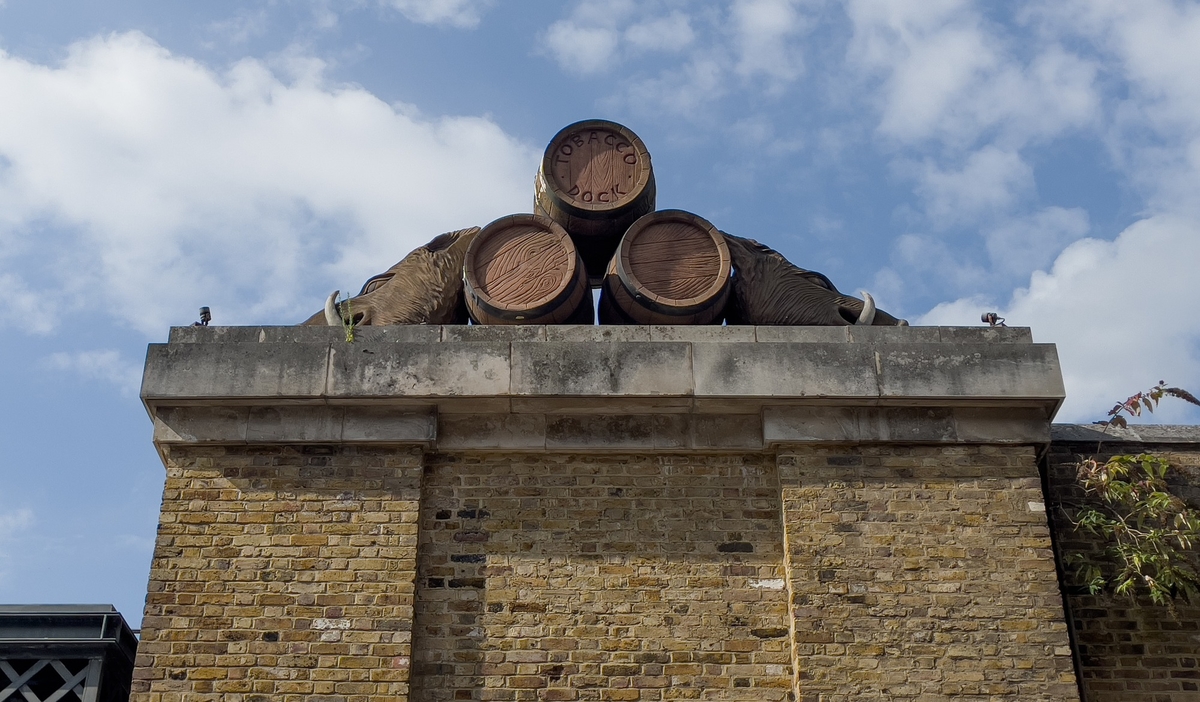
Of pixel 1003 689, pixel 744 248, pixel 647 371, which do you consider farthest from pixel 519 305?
pixel 1003 689

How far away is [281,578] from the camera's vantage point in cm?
816

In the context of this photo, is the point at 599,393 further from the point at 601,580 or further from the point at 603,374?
the point at 601,580

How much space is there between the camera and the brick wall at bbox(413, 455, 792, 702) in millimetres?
8000

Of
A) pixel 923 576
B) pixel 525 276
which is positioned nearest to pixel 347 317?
pixel 525 276

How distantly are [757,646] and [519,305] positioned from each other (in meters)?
2.78

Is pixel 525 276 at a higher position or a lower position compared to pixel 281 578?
higher

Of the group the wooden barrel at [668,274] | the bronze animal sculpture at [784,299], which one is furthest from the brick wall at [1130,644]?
the wooden barrel at [668,274]

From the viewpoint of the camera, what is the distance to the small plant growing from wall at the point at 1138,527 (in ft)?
28.1

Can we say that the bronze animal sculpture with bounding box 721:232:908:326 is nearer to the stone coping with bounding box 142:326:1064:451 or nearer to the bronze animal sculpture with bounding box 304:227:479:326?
the stone coping with bounding box 142:326:1064:451

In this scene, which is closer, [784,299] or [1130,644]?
[1130,644]

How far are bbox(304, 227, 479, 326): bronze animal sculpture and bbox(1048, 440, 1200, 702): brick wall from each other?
4473mm

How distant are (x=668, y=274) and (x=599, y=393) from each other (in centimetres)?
124

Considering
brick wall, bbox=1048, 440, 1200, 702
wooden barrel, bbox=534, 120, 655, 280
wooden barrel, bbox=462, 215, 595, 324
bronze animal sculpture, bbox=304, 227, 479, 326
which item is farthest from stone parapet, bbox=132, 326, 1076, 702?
wooden barrel, bbox=534, 120, 655, 280

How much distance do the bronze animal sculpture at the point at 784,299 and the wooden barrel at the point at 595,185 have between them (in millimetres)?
777
